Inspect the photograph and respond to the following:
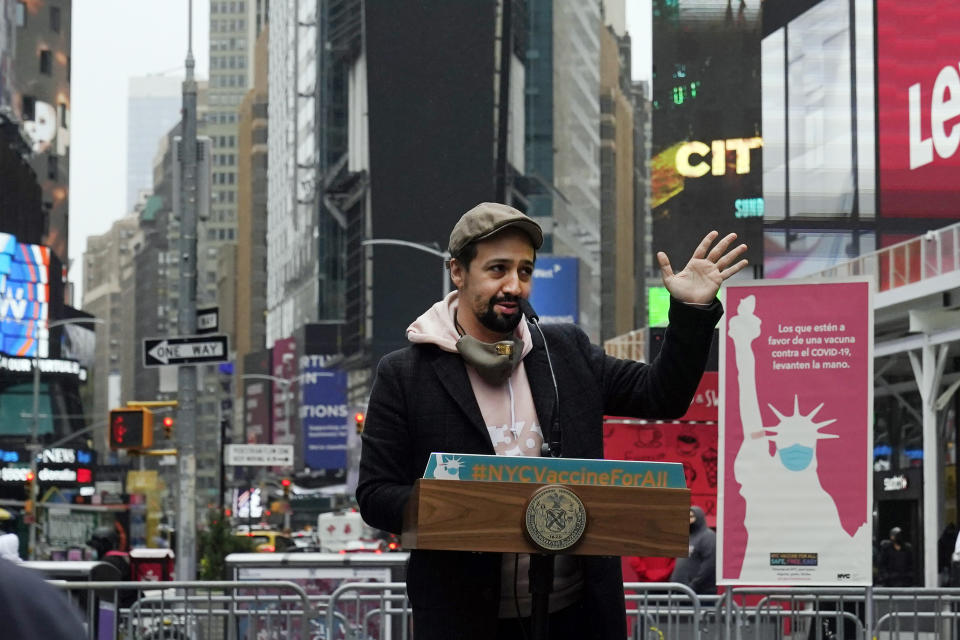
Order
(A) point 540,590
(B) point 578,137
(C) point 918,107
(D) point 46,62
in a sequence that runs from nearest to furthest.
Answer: (A) point 540,590, (C) point 918,107, (D) point 46,62, (B) point 578,137

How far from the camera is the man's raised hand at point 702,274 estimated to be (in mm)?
4203

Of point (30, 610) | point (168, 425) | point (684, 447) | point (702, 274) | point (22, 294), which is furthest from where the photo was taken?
point (22, 294)

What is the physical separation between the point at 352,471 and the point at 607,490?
85.4 metres

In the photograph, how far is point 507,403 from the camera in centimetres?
433

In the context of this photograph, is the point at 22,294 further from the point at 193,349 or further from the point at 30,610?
the point at 30,610

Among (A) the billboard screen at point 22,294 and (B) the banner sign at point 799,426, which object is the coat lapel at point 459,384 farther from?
(A) the billboard screen at point 22,294

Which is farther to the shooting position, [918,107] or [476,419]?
[918,107]

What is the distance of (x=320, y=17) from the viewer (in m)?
116

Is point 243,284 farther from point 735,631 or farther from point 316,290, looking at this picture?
point 735,631

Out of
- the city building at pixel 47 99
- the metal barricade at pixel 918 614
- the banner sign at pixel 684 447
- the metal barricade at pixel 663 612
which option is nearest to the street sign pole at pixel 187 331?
the banner sign at pixel 684 447

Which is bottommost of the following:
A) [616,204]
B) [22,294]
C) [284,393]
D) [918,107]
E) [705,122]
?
[284,393]

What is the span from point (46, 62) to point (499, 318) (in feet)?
344

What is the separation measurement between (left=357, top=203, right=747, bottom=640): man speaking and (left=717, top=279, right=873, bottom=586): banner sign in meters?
4.84

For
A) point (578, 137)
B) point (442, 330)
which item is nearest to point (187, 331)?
point (442, 330)
